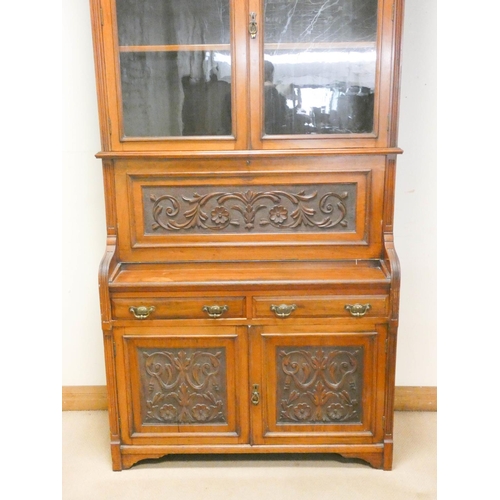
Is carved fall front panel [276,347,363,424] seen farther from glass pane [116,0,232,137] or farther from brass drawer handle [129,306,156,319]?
glass pane [116,0,232,137]

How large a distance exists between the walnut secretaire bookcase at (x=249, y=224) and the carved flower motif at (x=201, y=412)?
0.6 inches

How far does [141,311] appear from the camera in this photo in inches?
75.6

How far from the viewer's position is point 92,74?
2.23 metres

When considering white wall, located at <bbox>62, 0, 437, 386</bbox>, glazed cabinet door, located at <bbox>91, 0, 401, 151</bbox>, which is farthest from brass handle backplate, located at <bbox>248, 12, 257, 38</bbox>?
white wall, located at <bbox>62, 0, 437, 386</bbox>

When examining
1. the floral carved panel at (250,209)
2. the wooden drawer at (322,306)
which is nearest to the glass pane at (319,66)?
the floral carved panel at (250,209)

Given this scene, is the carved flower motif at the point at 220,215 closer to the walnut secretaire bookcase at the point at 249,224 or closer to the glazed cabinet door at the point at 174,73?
the walnut secretaire bookcase at the point at 249,224

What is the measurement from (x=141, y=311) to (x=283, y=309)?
0.53 meters

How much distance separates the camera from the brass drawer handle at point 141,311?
1.92 metres

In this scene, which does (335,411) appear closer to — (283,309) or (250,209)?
(283,309)

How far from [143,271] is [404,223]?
1.17m

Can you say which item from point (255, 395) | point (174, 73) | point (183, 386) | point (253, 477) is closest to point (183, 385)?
point (183, 386)

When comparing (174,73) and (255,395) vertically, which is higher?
(174,73)

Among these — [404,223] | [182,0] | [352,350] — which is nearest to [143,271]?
[352,350]

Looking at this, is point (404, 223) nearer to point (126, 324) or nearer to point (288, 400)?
point (288, 400)
